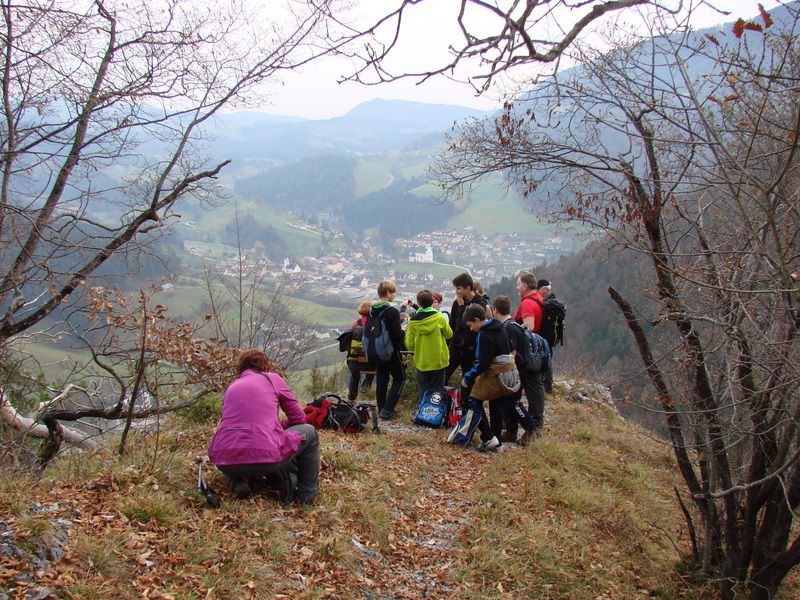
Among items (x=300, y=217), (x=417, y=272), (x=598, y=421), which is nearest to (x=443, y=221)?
(x=300, y=217)

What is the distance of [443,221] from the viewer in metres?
108

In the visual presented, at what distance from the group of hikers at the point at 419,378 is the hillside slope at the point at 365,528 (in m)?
0.34

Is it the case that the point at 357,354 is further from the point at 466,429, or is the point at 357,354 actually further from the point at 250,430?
the point at 250,430

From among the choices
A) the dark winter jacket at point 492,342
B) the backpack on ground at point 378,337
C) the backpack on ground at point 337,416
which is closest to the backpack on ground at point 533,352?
the dark winter jacket at point 492,342

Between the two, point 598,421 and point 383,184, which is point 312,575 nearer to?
point 598,421

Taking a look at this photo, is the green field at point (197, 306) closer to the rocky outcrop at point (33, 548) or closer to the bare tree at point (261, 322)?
the bare tree at point (261, 322)

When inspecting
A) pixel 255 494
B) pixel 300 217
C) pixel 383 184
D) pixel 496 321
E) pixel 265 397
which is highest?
pixel 383 184

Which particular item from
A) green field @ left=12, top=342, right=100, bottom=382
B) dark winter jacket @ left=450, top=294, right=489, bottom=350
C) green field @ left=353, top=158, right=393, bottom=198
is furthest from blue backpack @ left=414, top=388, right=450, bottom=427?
green field @ left=353, top=158, right=393, bottom=198

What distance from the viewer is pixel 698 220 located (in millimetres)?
4367

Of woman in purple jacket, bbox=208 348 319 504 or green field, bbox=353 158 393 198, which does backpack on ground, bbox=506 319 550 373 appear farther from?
green field, bbox=353 158 393 198

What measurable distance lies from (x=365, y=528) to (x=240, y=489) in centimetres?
110

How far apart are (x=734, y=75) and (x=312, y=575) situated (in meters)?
4.15

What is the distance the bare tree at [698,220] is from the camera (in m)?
3.55

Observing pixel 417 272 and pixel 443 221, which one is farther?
pixel 443 221
